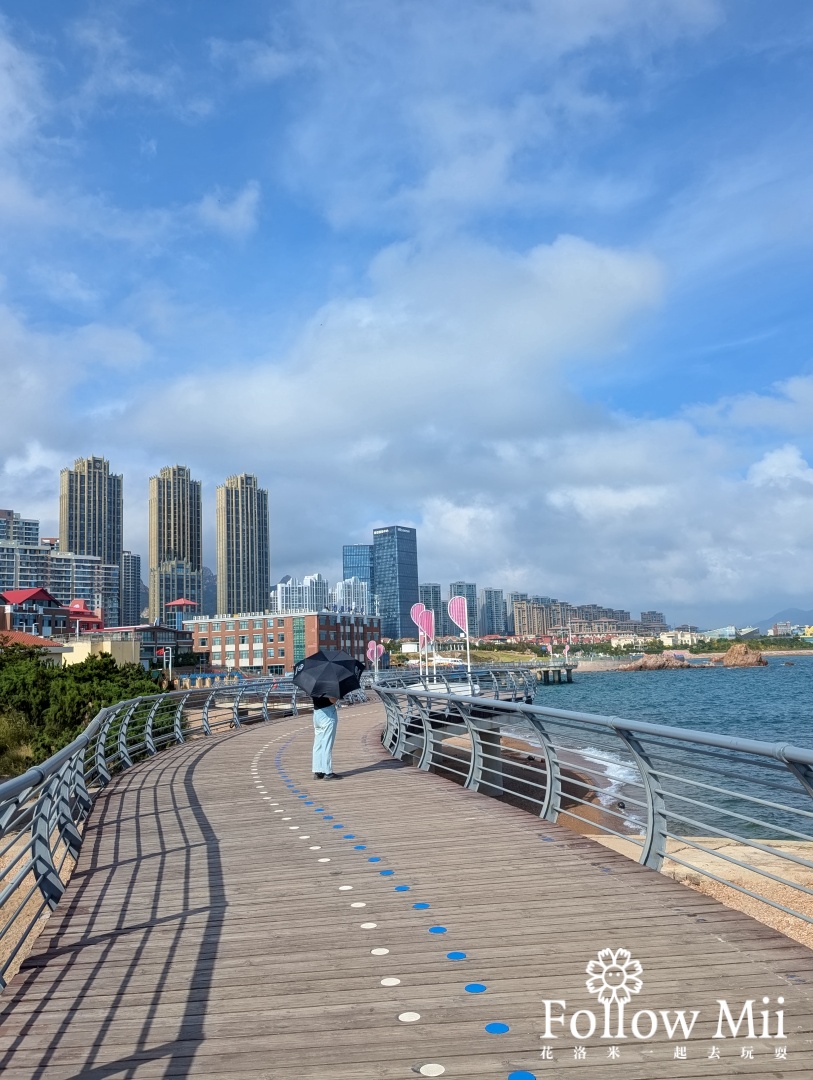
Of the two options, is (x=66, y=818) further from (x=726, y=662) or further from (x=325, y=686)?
(x=726, y=662)

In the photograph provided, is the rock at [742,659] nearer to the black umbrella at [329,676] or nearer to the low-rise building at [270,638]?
the low-rise building at [270,638]

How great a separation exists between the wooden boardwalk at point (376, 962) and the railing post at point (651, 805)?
0.69ft

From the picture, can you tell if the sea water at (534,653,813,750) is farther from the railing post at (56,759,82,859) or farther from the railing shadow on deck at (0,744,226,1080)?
the railing post at (56,759,82,859)

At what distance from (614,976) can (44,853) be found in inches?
154

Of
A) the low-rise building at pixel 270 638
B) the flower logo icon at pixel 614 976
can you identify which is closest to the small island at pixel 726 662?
the low-rise building at pixel 270 638

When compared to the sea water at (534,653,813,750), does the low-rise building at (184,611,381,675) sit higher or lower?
higher

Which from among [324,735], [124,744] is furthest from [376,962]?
[124,744]

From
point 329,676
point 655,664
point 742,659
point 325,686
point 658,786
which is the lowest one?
point 655,664

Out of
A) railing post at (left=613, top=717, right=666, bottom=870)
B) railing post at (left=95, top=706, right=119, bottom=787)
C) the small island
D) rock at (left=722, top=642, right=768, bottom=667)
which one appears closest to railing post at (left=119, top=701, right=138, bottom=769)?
railing post at (left=95, top=706, right=119, bottom=787)

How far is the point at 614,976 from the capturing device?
13.2ft

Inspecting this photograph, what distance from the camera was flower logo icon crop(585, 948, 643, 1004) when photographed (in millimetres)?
3811

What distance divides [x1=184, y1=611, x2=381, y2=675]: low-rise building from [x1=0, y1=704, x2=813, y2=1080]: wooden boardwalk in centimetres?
10135

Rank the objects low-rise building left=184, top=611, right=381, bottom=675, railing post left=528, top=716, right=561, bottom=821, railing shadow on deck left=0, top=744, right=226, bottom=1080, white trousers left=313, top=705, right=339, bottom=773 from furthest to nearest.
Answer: low-rise building left=184, top=611, right=381, bottom=675, white trousers left=313, top=705, right=339, bottom=773, railing post left=528, top=716, right=561, bottom=821, railing shadow on deck left=0, top=744, right=226, bottom=1080

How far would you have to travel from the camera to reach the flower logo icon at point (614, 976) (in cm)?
381
